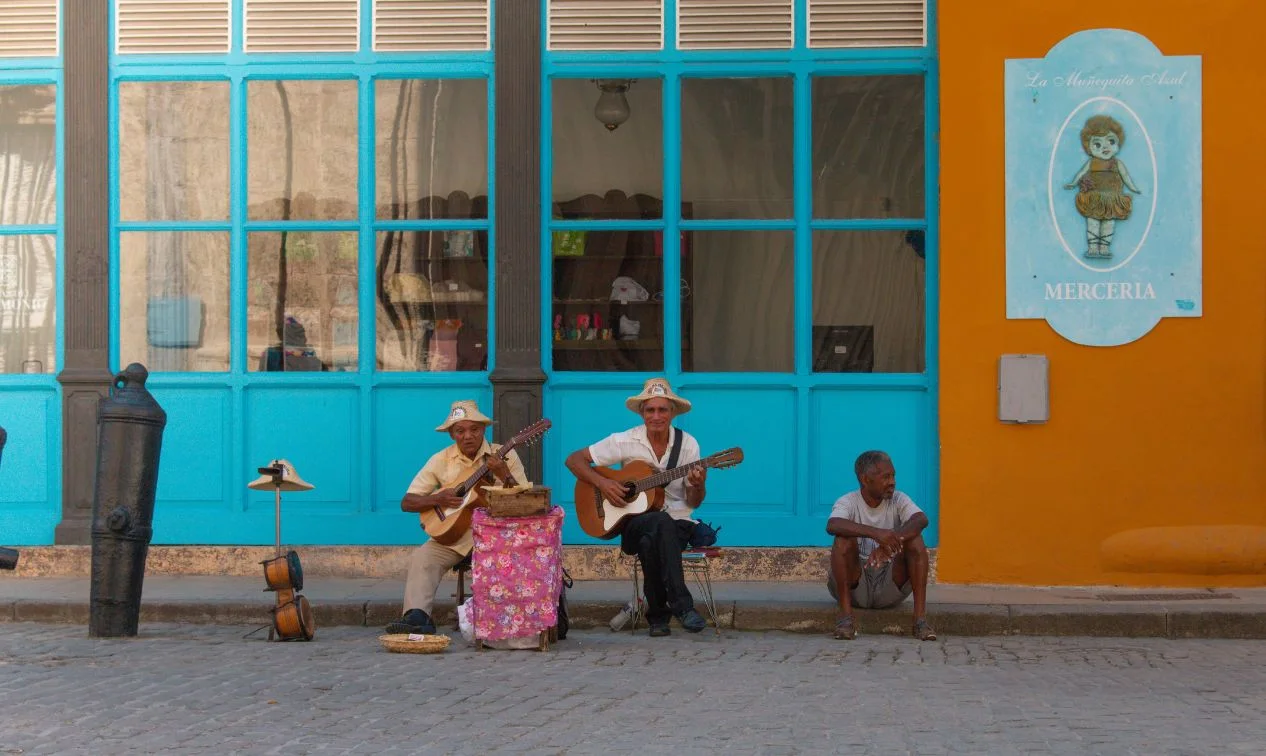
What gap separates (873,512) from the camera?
1009cm

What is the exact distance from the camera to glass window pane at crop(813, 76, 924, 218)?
38.7ft

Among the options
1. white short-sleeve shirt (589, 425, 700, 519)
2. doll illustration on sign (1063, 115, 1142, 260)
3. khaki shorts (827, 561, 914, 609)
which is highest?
doll illustration on sign (1063, 115, 1142, 260)

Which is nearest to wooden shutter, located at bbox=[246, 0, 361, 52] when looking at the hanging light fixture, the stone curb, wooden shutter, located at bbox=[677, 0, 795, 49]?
the hanging light fixture

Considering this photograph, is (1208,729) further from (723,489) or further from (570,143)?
(570,143)

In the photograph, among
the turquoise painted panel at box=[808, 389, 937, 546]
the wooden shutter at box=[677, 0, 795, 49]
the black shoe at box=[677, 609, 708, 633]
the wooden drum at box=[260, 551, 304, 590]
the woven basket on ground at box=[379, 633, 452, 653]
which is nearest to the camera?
the woven basket on ground at box=[379, 633, 452, 653]

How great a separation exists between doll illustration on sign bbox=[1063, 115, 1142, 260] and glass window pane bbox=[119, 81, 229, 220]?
223 inches

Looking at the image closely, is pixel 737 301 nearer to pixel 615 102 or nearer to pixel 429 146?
pixel 615 102

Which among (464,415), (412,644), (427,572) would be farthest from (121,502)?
(464,415)

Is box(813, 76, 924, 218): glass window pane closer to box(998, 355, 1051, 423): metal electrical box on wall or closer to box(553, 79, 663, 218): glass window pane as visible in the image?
box(553, 79, 663, 218): glass window pane

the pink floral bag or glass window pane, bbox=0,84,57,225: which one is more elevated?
glass window pane, bbox=0,84,57,225

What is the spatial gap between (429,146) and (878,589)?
14.4 feet

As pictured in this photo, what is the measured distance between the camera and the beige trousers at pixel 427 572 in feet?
32.4

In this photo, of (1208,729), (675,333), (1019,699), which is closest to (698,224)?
(675,333)

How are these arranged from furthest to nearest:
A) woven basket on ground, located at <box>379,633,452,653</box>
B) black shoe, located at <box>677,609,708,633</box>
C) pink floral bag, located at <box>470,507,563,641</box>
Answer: black shoe, located at <box>677,609,708,633</box> → pink floral bag, located at <box>470,507,563,641</box> → woven basket on ground, located at <box>379,633,452,653</box>
